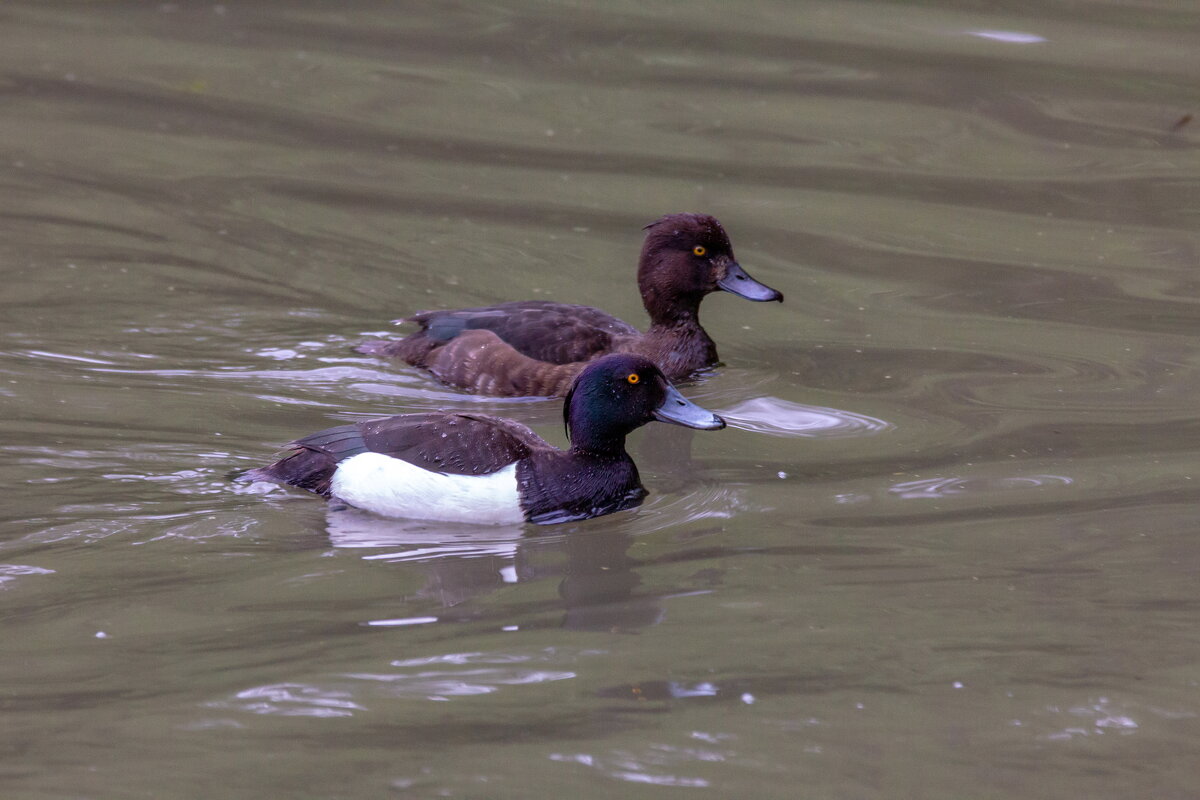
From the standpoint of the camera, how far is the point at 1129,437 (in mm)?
7711

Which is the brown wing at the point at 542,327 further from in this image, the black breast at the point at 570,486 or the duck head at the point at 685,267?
the black breast at the point at 570,486

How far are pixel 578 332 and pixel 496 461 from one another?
1.93 metres

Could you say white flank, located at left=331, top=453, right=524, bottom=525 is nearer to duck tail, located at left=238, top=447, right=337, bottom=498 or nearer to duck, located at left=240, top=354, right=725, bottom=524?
duck, located at left=240, top=354, right=725, bottom=524

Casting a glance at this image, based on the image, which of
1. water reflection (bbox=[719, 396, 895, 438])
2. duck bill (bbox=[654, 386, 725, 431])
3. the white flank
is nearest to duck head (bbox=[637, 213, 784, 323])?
water reflection (bbox=[719, 396, 895, 438])

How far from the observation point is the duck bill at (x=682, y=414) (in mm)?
6930

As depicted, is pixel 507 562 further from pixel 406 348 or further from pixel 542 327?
pixel 406 348

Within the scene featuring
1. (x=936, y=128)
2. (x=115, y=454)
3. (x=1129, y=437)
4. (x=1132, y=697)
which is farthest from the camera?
(x=936, y=128)

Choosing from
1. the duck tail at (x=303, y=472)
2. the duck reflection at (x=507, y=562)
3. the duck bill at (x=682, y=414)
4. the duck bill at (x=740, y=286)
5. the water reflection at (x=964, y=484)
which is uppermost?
the duck bill at (x=740, y=286)

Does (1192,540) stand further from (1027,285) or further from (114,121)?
(114,121)

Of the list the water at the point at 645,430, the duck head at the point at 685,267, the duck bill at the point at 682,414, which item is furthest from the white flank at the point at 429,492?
the duck head at the point at 685,267

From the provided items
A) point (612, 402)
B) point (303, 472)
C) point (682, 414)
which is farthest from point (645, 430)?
point (303, 472)

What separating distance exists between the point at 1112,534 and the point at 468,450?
2.76m

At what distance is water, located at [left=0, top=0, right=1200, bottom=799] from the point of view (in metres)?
4.92

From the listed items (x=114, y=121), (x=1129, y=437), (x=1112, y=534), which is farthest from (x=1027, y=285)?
(x=114, y=121)
